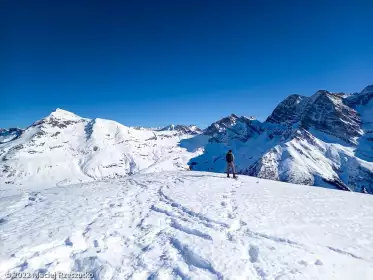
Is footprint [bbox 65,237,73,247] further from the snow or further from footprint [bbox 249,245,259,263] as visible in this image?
footprint [bbox 249,245,259,263]

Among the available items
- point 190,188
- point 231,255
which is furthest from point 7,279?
point 190,188

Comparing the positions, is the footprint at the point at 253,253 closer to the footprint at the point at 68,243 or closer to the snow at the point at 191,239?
the snow at the point at 191,239

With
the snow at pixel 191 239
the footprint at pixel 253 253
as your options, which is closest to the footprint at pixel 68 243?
the snow at pixel 191 239

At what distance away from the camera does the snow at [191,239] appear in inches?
298

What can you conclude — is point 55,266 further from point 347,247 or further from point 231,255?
point 347,247

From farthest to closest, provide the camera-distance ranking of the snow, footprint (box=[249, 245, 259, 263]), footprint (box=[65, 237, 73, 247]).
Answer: footprint (box=[65, 237, 73, 247]) < footprint (box=[249, 245, 259, 263]) < the snow

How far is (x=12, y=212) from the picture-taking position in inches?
592

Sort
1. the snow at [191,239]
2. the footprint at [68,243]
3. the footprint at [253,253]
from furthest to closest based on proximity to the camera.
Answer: the footprint at [68,243] < the footprint at [253,253] < the snow at [191,239]

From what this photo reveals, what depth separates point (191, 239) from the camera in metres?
9.48

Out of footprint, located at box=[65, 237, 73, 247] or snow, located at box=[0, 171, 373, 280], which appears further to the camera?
footprint, located at box=[65, 237, 73, 247]

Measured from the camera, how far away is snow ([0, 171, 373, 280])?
7566 mm

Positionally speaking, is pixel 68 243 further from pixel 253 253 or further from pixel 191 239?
pixel 253 253

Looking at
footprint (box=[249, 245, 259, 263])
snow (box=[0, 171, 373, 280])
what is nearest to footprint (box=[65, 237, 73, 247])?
snow (box=[0, 171, 373, 280])

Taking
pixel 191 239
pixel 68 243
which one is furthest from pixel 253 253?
pixel 68 243
